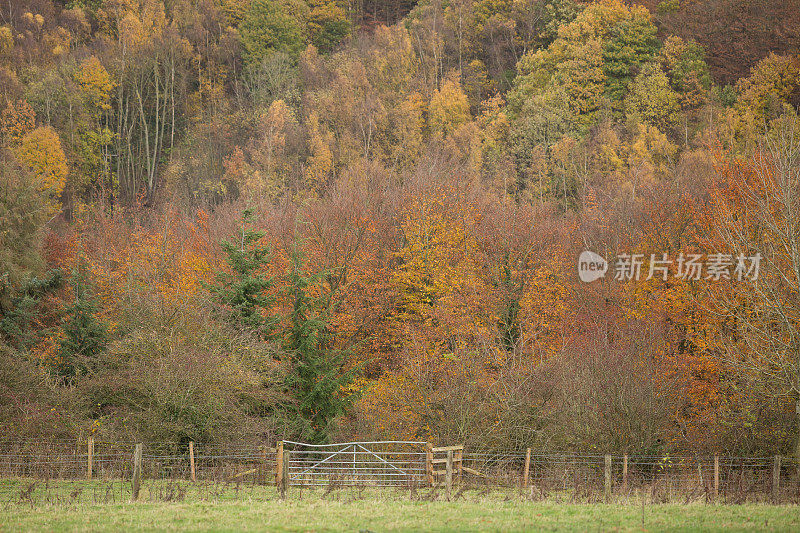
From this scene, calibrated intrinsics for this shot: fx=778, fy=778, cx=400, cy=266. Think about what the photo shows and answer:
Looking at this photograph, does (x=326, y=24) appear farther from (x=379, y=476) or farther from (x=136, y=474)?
(x=136, y=474)

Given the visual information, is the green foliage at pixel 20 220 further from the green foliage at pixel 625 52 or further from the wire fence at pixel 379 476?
the green foliage at pixel 625 52

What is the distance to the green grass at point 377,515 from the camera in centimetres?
1203

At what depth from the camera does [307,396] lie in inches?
1123

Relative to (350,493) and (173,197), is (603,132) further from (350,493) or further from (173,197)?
(350,493)

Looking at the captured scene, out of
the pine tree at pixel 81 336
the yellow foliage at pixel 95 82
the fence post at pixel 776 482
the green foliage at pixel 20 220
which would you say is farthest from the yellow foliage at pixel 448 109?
the fence post at pixel 776 482

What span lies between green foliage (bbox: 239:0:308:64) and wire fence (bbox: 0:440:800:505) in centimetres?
6895

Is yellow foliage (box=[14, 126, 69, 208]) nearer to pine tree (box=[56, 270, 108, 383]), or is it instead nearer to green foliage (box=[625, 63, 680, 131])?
pine tree (box=[56, 270, 108, 383])

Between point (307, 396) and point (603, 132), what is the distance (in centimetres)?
3805

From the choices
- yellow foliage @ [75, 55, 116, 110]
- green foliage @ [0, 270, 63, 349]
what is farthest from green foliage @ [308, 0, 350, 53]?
green foliage @ [0, 270, 63, 349]

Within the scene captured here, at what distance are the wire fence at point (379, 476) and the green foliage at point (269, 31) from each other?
68947mm

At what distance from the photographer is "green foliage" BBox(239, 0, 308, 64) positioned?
3398 inches

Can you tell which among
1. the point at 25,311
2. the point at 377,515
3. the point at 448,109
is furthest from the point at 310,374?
the point at 448,109

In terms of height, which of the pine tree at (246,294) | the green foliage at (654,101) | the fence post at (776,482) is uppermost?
the green foliage at (654,101)

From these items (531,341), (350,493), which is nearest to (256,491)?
(350,493)
